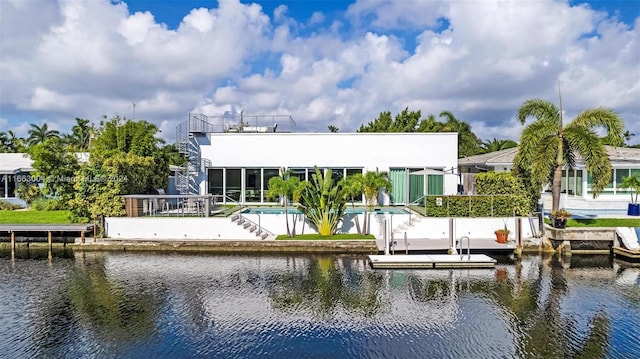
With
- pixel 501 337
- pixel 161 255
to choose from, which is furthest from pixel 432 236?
pixel 161 255

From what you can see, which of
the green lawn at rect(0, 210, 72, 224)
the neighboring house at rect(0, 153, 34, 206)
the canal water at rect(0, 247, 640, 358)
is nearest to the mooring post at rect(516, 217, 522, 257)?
the canal water at rect(0, 247, 640, 358)

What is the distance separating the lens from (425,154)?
29219 mm

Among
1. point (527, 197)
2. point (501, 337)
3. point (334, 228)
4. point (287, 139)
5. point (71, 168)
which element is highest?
point (287, 139)

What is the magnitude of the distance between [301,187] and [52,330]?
12199 mm

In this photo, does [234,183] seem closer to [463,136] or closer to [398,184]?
[398,184]

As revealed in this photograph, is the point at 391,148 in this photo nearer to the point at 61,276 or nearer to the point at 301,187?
the point at 301,187

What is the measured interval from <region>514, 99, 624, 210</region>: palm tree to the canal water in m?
4.29

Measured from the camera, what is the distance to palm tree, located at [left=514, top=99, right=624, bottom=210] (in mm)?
20094

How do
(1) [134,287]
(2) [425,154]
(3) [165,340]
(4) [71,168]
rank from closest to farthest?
(3) [165,340] < (1) [134,287] < (4) [71,168] < (2) [425,154]

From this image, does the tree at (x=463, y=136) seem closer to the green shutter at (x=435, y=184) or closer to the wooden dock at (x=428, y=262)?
the green shutter at (x=435, y=184)

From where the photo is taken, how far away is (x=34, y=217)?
26234 millimetres

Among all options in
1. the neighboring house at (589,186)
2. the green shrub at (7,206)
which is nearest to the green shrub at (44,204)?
the green shrub at (7,206)

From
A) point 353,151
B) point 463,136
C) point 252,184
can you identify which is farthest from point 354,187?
point 463,136

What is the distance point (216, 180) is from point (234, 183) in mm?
1218
